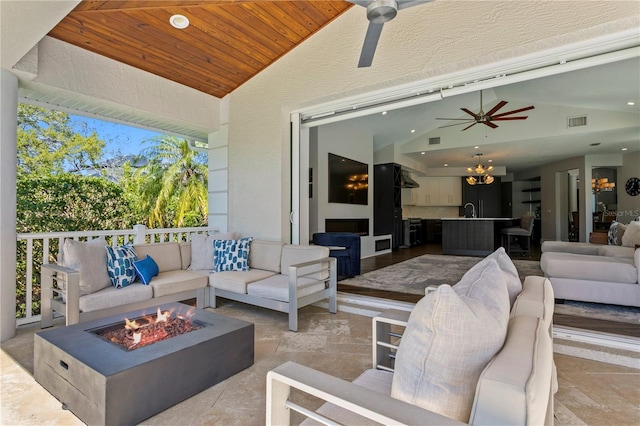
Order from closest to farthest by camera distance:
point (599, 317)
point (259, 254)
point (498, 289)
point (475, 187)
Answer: point (498, 289)
point (599, 317)
point (259, 254)
point (475, 187)

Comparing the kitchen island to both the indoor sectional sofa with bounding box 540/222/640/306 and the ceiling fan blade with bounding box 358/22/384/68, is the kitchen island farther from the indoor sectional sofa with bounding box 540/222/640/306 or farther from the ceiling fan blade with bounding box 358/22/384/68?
the ceiling fan blade with bounding box 358/22/384/68

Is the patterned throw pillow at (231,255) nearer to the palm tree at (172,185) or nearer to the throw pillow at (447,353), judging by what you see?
the throw pillow at (447,353)

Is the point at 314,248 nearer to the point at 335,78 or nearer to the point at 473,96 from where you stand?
the point at 335,78

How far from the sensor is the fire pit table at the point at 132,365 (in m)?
1.61

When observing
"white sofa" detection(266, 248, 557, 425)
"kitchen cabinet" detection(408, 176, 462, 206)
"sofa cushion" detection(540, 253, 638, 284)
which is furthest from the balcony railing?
"kitchen cabinet" detection(408, 176, 462, 206)

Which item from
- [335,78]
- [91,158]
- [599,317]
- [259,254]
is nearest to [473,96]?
[335,78]

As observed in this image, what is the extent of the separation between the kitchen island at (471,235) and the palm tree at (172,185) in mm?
6910

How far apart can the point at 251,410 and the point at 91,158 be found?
8852 mm

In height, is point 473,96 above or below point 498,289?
above

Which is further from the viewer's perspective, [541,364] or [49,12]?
[49,12]

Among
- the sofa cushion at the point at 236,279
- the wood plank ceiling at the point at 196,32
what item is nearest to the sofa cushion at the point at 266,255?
the sofa cushion at the point at 236,279

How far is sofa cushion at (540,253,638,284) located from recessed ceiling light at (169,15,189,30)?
473 cm

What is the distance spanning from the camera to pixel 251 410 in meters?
1.81

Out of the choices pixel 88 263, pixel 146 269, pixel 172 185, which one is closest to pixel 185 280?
pixel 146 269
